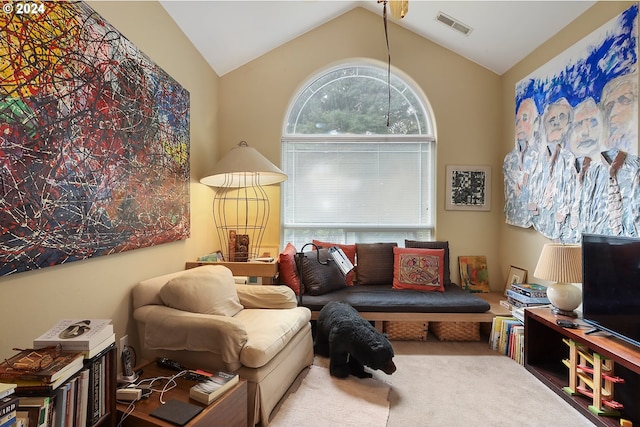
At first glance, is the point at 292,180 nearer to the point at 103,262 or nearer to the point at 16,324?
the point at 103,262

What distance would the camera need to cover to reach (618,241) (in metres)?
1.81

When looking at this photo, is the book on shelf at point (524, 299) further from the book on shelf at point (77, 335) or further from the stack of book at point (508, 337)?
the book on shelf at point (77, 335)

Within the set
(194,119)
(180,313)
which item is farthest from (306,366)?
(194,119)

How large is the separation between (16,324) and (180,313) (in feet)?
2.35

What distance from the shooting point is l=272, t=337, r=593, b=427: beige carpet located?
5.99 ft

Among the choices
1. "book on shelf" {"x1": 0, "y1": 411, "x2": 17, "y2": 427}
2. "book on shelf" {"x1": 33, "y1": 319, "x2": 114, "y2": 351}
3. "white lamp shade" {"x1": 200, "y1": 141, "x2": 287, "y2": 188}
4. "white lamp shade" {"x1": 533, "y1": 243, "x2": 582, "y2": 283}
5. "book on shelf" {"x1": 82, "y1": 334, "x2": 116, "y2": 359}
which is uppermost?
"white lamp shade" {"x1": 200, "y1": 141, "x2": 287, "y2": 188}

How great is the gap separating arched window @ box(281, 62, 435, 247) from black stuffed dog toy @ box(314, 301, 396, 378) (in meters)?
1.44

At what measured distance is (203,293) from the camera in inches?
79.8

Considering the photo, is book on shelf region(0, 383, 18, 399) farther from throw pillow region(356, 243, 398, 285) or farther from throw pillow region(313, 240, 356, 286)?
throw pillow region(356, 243, 398, 285)

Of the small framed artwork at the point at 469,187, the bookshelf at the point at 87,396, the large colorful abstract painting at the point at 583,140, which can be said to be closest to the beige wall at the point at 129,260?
the bookshelf at the point at 87,396

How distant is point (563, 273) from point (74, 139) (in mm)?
2972

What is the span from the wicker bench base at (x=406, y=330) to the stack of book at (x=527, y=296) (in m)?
0.79

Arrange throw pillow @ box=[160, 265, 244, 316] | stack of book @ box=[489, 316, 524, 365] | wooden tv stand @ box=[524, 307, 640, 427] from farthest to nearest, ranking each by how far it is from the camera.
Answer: stack of book @ box=[489, 316, 524, 365]
throw pillow @ box=[160, 265, 244, 316]
wooden tv stand @ box=[524, 307, 640, 427]

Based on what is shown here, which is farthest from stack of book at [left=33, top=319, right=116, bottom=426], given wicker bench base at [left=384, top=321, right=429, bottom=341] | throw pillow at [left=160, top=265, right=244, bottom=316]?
wicker bench base at [left=384, top=321, right=429, bottom=341]
